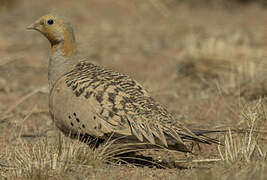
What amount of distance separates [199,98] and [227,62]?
144cm

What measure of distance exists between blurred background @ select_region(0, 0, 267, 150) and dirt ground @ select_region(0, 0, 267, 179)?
0.02 metres

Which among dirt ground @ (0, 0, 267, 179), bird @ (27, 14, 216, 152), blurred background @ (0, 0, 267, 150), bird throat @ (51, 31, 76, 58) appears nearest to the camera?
bird @ (27, 14, 216, 152)

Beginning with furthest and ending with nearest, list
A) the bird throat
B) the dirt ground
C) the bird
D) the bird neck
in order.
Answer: the bird throat
the bird neck
the dirt ground
the bird

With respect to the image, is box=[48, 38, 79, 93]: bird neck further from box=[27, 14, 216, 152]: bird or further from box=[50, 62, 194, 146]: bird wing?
box=[50, 62, 194, 146]: bird wing

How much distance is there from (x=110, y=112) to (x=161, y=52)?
5.48 metres

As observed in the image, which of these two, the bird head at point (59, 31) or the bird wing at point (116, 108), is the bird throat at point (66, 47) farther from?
the bird wing at point (116, 108)

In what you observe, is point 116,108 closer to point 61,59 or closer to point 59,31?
point 61,59

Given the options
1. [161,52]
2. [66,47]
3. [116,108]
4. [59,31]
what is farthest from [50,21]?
[161,52]

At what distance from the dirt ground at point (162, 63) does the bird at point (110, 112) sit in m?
0.26

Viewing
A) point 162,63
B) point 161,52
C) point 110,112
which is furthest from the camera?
point 161,52

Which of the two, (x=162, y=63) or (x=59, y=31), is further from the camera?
(x=162, y=63)

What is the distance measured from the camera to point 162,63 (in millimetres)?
8508

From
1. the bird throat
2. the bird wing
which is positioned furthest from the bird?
the bird throat

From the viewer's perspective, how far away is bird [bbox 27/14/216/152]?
368 centimetres
